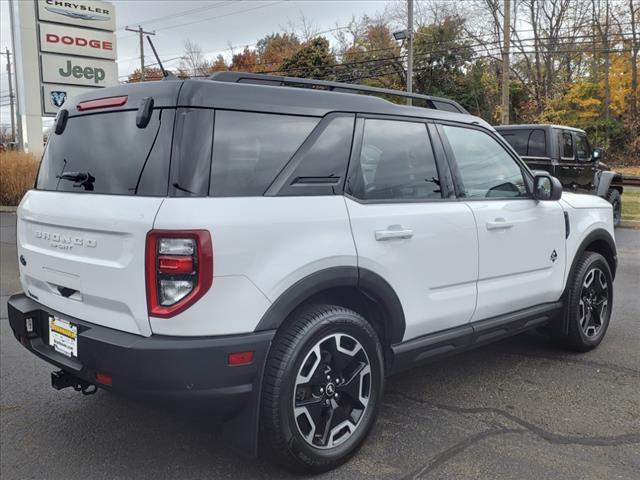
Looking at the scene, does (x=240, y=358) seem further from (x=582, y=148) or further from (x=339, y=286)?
(x=582, y=148)

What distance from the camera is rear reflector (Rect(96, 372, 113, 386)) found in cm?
256

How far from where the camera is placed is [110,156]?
284 centimetres

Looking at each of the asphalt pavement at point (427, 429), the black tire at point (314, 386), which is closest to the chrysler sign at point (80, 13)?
the asphalt pavement at point (427, 429)

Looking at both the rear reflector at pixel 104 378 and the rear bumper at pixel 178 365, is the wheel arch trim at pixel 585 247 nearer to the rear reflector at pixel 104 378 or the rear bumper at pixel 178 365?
the rear bumper at pixel 178 365

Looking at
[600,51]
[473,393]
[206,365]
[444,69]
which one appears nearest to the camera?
[206,365]

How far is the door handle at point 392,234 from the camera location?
300 centimetres

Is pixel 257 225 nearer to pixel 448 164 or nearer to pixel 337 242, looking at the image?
pixel 337 242

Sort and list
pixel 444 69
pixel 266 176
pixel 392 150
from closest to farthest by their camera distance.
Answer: pixel 266 176, pixel 392 150, pixel 444 69

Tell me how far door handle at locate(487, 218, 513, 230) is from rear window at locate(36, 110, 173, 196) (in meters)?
2.09

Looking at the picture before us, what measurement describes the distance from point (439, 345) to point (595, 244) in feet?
7.19

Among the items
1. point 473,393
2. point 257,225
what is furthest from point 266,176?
point 473,393

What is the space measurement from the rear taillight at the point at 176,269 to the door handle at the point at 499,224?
1.97 metres

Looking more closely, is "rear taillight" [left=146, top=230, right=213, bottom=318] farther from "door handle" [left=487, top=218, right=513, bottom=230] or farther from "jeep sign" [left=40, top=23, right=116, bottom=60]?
"jeep sign" [left=40, top=23, right=116, bottom=60]

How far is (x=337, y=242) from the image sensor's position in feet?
9.26
